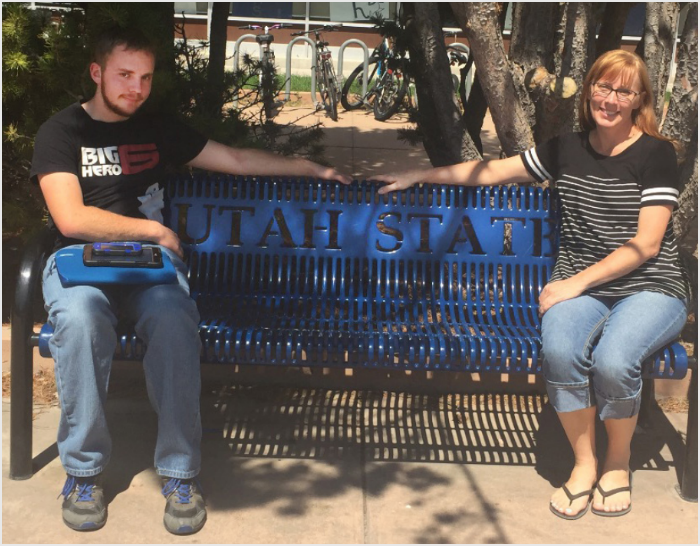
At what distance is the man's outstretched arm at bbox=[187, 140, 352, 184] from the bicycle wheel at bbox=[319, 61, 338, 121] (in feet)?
28.3

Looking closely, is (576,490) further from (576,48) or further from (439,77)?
(439,77)

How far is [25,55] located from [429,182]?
205 centimetres

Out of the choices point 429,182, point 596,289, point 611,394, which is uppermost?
point 429,182

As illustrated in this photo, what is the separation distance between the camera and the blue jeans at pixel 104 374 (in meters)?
3.68

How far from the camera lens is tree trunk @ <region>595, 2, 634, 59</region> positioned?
243 inches

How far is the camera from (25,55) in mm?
4789

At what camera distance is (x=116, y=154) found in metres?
4.12

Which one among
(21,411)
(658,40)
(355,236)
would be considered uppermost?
(658,40)

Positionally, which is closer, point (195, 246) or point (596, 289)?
point (596, 289)

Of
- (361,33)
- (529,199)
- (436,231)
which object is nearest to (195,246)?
(436,231)

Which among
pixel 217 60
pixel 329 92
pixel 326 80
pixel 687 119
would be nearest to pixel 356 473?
pixel 687 119

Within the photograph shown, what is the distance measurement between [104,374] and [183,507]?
1.91 ft

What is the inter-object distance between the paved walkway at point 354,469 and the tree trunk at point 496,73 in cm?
131

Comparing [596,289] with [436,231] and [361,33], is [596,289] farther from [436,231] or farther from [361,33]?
[361,33]
